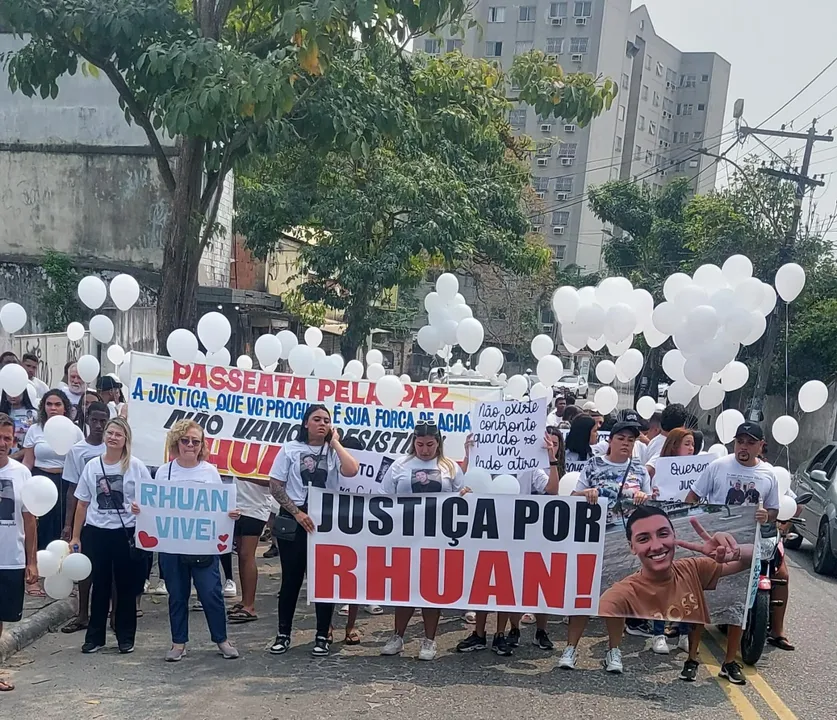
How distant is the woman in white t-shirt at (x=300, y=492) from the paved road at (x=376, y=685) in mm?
215

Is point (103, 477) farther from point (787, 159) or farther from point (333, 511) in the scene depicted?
point (787, 159)

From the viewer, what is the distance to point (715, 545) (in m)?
6.19

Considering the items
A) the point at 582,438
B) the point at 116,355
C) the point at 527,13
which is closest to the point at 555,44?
the point at 527,13

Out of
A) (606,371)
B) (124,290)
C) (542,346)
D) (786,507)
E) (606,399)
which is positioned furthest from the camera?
(606,371)

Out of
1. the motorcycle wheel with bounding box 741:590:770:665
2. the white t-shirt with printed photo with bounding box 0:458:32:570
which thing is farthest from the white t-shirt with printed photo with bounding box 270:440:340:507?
the motorcycle wheel with bounding box 741:590:770:665

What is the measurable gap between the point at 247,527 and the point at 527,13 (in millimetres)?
63222

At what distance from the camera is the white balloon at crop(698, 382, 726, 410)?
908 cm

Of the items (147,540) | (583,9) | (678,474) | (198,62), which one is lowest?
(147,540)

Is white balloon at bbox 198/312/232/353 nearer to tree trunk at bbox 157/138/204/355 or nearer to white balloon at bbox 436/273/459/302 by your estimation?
tree trunk at bbox 157/138/204/355

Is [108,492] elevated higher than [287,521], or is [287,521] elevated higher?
[108,492]

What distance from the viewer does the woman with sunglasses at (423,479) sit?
6.38 metres

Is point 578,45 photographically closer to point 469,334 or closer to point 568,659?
point 469,334

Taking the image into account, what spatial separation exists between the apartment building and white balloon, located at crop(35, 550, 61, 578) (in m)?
55.4

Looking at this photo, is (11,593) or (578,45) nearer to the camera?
(11,593)
